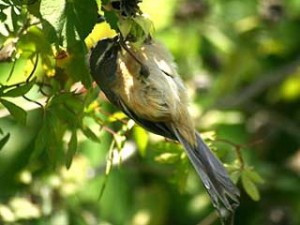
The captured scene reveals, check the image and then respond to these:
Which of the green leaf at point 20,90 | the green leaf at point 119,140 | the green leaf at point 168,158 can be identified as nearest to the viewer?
the green leaf at point 20,90

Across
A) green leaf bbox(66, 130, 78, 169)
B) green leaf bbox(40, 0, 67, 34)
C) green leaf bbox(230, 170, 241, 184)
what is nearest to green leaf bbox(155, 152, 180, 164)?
green leaf bbox(230, 170, 241, 184)

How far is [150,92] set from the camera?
1998 mm

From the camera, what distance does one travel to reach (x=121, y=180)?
13.0 feet

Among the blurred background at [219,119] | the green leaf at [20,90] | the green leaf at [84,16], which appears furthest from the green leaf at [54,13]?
the blurred background at [219,119]

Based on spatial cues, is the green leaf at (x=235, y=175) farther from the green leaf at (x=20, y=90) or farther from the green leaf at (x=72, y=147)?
the green leaf at (x=20, y=90)

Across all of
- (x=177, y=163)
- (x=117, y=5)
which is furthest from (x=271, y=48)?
(x=117, y=5)

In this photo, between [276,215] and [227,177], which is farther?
[276,215]

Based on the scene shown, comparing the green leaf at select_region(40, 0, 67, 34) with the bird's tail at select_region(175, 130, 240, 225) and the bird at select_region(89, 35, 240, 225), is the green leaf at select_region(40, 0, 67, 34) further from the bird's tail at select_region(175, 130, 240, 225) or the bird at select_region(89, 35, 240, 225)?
the bird's tail at select_region(175, 130, 240, 225)

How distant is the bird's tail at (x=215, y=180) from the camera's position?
193cm

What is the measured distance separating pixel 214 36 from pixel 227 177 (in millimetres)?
2191

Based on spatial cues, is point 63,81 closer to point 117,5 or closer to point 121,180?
point 117,5

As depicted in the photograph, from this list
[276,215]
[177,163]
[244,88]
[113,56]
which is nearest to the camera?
[113,56]

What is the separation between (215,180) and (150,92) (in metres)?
0.21

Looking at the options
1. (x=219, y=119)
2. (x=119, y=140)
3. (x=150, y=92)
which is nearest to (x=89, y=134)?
(x=119, y=140)
